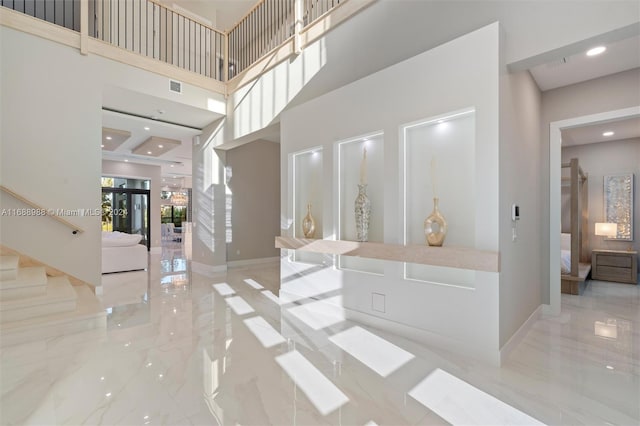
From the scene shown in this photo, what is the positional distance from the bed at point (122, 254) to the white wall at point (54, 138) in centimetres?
227

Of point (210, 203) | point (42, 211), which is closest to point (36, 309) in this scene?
point (42, 211)

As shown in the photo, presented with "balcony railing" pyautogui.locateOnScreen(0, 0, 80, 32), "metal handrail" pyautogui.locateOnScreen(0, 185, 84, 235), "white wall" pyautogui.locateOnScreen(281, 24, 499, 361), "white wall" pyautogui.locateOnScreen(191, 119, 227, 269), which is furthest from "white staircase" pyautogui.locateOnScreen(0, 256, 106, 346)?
"balcony railing" pyautogui.locateOnScreen(0, 0, 80, 32)

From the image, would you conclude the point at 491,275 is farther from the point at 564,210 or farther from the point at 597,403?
the point at 564,210

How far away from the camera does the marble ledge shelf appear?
8.68ft

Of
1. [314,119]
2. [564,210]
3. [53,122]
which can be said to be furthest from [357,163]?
[564,210]

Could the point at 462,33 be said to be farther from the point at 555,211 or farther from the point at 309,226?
the point at 309,226

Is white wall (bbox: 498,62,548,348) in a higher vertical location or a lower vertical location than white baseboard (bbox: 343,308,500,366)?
higher

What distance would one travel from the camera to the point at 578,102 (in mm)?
3994

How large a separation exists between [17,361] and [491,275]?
14.2ft

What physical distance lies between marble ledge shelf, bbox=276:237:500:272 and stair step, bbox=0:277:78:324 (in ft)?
9.98

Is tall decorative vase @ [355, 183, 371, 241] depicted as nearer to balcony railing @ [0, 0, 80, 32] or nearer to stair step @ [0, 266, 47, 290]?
stair step @ [0, 266, 47, 290]

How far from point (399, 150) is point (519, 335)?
7.54ft

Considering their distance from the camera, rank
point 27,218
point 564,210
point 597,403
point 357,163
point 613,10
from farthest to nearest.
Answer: point 564,210
point 27,218
point 357,163
point 613,10
point 597,403

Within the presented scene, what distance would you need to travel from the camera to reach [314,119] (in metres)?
4.32
